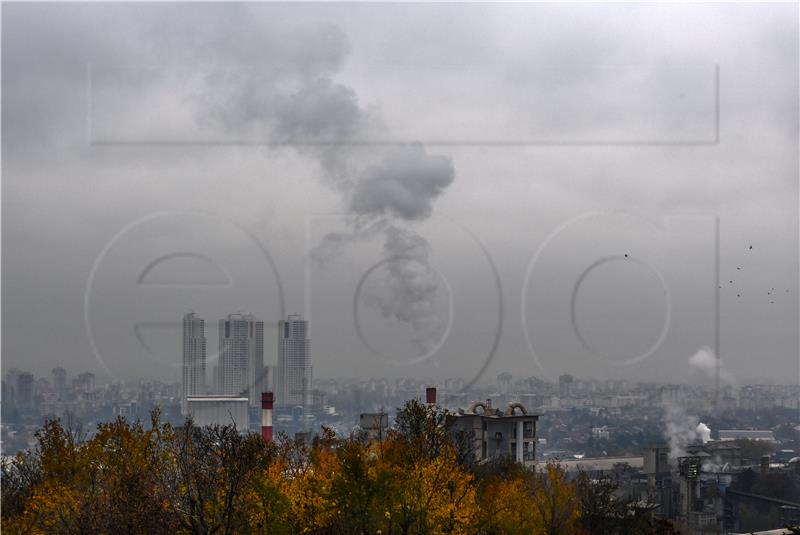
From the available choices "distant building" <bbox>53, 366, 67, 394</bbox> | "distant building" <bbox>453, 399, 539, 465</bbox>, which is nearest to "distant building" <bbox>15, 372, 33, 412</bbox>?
"distant building" <bbox>53, 366, 67, 394</bbox>

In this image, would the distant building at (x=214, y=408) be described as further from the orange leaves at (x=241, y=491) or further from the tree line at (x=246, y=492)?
the orange leaves at (x=241, y=491)

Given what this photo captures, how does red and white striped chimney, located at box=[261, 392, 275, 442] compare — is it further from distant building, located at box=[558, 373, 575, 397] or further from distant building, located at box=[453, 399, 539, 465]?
distant building, located at box=[558, 373, 575, 397]

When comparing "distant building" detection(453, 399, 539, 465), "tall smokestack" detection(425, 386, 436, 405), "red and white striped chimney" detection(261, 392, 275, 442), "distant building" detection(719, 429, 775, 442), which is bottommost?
"distant building" detection(719, 429, 775, 442)

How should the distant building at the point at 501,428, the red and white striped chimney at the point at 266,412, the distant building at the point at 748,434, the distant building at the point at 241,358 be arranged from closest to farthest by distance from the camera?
1. the distant building at the point at 241,358
2. the red and white striped chimney at the point at 266,412
3. the distant building at the point at 501,428
4. the distant building at the point at 748,434

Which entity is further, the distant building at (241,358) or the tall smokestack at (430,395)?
the tall smokestack at (430,395)

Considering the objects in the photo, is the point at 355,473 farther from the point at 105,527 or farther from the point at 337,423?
the point at 337,423

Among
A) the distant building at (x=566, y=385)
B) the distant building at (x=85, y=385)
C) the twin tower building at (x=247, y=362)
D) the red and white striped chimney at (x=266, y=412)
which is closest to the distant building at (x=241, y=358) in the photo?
the twin tower building at (x=247, y=362)
